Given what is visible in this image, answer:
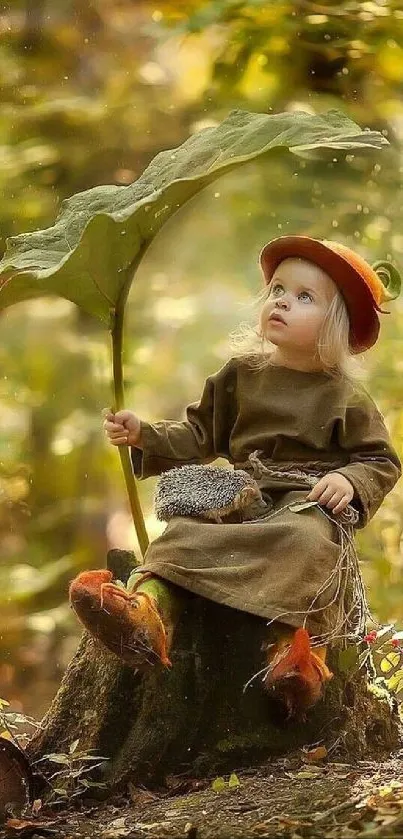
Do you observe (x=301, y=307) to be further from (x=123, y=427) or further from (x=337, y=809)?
(x=337, y=809)

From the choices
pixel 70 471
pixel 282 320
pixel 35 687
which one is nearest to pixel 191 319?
pixel 70 471

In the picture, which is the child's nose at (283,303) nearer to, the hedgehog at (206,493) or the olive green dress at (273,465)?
the olive green dress at (273,465)

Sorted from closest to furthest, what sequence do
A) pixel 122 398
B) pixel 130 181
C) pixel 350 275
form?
pixel 350 275 < pixel 122 398 < pixel 130 181

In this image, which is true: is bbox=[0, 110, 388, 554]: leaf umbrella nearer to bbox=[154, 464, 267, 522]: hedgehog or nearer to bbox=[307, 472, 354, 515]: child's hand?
bbox=[154, 464, 267, 522]: hedgehog

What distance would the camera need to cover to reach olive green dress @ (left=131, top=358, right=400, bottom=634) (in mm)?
1323

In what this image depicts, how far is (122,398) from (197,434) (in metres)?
0.12

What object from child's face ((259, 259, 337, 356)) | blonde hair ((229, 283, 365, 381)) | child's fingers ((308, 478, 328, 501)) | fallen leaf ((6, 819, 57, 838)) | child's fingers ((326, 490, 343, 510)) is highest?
A: child's face ((259, 259, 337, 356))

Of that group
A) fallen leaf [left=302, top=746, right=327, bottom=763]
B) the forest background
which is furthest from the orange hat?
the forest background

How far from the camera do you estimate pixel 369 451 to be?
56.7 inches

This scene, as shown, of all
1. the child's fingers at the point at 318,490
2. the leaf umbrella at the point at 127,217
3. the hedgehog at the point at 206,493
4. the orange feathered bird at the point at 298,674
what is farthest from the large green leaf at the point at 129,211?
the orange feathered bird at the point at 298,674

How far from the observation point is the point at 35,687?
2.32m

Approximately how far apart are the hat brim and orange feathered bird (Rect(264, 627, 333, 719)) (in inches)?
Answer: 15.2

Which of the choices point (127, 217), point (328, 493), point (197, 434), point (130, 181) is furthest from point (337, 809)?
point (130, 181)

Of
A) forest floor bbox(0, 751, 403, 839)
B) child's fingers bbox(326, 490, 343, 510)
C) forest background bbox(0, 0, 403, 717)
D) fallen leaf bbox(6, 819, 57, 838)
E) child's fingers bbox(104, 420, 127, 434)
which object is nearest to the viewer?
forest floor bbox(0, 751, 403, 839)
